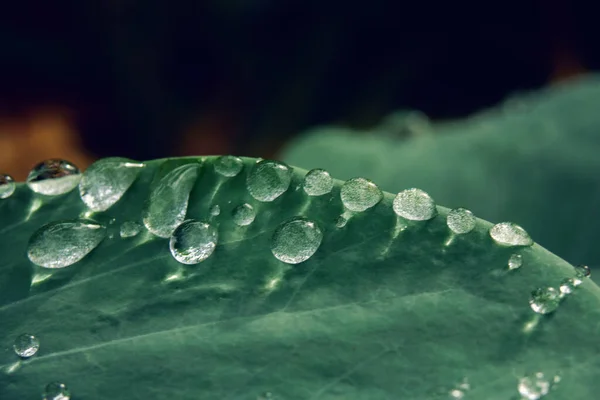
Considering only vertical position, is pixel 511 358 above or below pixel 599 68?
above

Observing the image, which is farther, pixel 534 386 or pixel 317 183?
pixel 317 183

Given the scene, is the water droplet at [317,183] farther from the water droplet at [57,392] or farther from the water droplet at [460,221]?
the water droplet at [57,392]

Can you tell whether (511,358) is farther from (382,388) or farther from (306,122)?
(306,122)

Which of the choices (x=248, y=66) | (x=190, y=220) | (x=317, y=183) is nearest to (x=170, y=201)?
(x=190, y=220)

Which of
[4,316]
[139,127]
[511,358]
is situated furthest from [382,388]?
[139,127]

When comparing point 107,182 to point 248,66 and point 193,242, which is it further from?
point 248,66

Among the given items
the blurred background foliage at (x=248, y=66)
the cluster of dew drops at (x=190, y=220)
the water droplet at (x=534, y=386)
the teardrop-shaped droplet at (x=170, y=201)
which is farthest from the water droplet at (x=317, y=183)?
the blurred background foliage at (x=248, y=66)

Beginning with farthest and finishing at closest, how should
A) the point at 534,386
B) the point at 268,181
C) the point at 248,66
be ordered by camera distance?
1. the point at 248,66
2. the point at 268,181
3. the point at 534,386
